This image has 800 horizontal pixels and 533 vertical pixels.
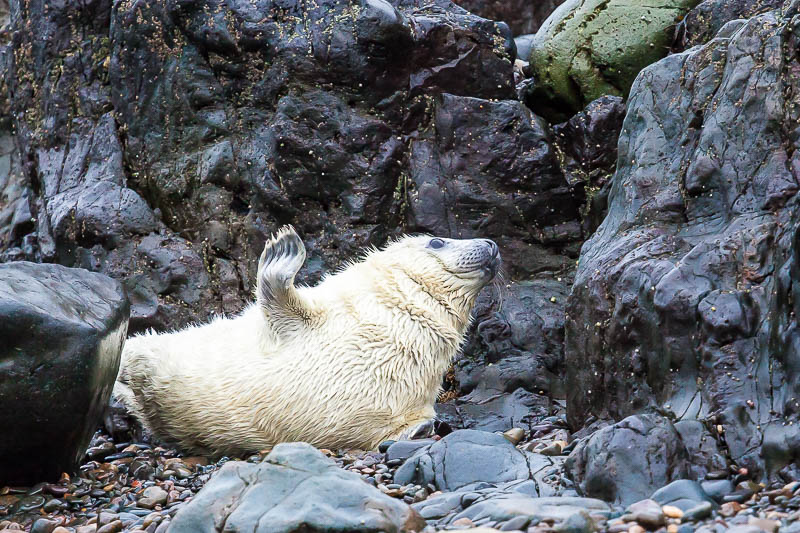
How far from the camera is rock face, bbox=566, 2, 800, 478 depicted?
502cm

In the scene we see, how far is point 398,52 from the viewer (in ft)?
27.8

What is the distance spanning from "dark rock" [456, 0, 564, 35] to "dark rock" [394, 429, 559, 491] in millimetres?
9519

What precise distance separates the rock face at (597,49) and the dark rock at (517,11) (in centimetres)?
484

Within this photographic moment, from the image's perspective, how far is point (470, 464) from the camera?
5.50m

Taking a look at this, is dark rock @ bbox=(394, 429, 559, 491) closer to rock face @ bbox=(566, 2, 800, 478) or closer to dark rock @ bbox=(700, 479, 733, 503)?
rock face @ bbox=(566, 2, 800, 478)

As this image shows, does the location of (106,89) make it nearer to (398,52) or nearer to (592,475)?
(398,52)

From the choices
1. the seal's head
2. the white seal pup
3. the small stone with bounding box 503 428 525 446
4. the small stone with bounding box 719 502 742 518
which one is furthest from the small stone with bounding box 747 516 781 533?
the seal's head

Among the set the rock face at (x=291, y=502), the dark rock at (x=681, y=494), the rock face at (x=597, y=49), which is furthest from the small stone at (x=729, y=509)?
the rock face at (x=597, y=49)

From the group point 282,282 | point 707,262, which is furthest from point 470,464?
point 282,282

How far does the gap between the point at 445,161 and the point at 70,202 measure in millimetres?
3279

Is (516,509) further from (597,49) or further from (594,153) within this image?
(597,49)

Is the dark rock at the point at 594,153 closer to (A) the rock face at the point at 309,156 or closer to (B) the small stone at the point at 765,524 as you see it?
(A) the rock face at the point at 309,156

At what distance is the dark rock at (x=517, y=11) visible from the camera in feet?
46.3

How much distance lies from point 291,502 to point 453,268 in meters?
3.60
